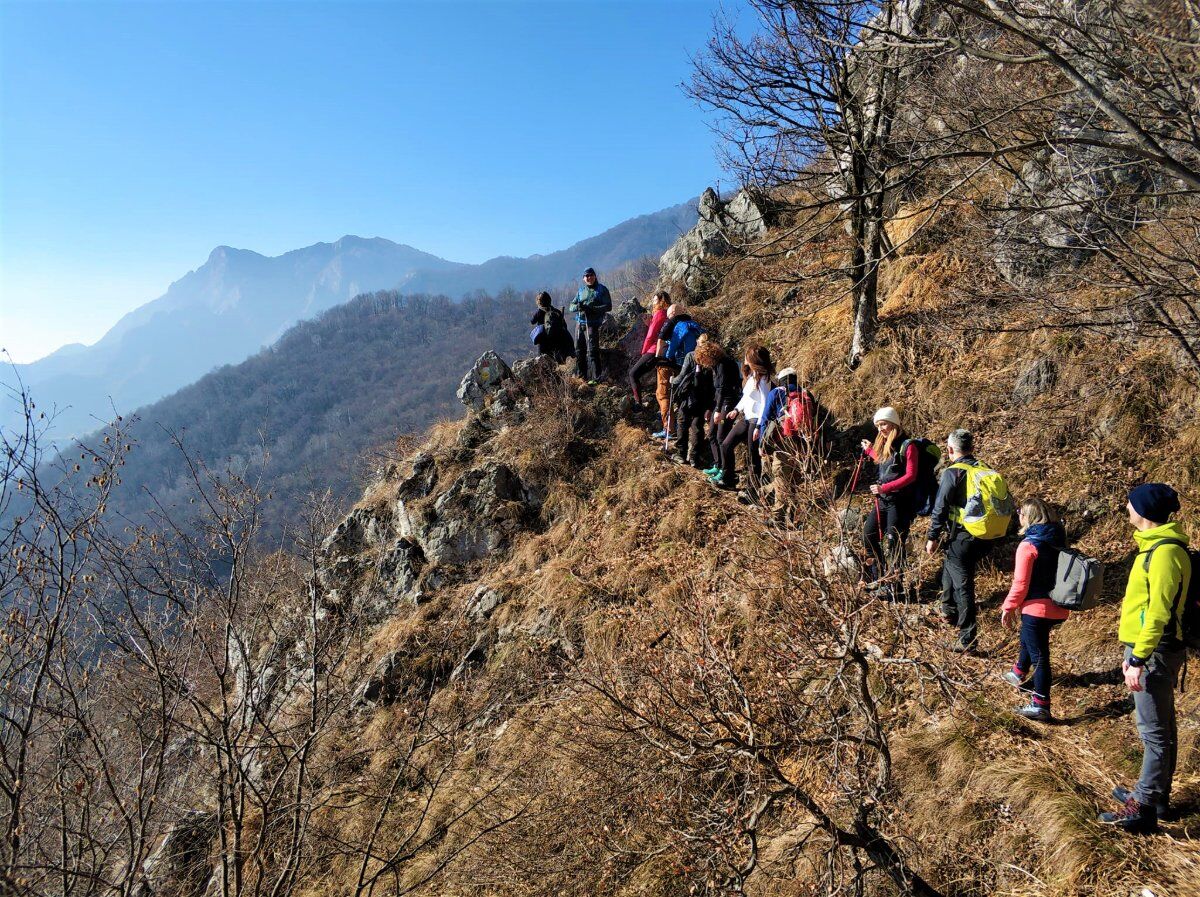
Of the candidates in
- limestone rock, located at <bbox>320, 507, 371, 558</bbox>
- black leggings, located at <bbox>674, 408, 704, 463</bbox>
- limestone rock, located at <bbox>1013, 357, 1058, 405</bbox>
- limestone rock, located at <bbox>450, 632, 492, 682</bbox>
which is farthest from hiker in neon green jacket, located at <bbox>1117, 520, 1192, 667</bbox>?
limestone rock, located at <bbox>320, 507, 371, 558</bbox>

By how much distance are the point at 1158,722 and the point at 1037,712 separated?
3.47 feet

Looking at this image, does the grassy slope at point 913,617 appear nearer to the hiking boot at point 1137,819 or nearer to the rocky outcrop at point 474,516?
the hiking boot at point 1137,819

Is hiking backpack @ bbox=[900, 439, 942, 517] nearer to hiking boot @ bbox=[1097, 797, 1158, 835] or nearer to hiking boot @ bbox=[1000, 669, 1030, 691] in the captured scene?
hiking boot @ bbox=[1000, 669, 1030, 691]

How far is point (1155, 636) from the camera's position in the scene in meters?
3.01

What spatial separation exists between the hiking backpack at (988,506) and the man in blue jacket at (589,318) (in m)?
7.01

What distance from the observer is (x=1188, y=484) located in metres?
5.23

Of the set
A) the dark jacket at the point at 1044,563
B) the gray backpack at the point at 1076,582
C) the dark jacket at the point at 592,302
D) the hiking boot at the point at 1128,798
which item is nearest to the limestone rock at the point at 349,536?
the dark jacket at the point at 592,302

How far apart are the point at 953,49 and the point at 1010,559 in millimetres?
4475

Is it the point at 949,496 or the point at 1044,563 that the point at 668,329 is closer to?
the point at 949,496

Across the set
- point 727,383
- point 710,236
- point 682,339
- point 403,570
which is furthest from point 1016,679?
point 710,236

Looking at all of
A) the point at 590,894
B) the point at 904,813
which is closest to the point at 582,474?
the point at 590,894

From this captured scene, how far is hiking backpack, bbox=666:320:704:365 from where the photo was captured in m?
8.75

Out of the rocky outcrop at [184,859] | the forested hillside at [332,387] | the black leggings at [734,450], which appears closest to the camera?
the rocky outcrop at [184,859]

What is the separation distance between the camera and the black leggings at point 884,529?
16.9ft
